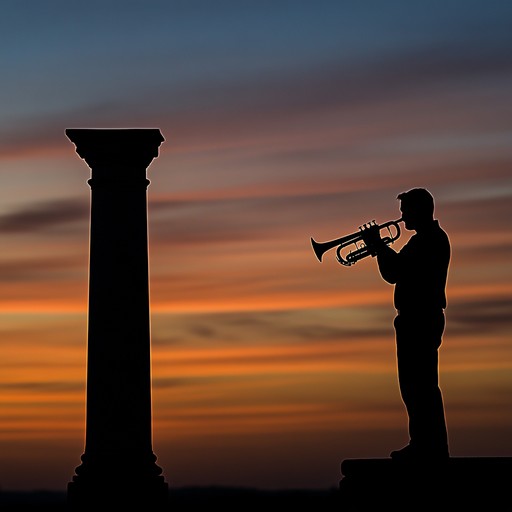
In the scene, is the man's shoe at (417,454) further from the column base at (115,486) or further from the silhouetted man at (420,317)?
the column base at (115,486)

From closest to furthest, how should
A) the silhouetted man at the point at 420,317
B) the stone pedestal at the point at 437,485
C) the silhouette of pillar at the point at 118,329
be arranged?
the stone pedestal at the point at 437,485 < the silhouetted man at the point at 420,317 < the silhouette of pillar at the point at 118,329

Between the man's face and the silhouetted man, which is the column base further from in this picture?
the man's face

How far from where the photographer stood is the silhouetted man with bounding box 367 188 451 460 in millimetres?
22375

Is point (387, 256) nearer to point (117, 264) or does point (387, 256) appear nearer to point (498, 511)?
point (498, 511)

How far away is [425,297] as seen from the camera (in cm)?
2280

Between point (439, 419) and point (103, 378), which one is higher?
point (103, 378)

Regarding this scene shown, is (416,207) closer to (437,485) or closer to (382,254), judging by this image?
(382,254)

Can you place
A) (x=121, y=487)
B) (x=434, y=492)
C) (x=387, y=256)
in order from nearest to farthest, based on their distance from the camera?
(x=434, y=492) → (x=387, y=256) → (x=121, y=487)

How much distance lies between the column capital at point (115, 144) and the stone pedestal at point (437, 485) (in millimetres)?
13635

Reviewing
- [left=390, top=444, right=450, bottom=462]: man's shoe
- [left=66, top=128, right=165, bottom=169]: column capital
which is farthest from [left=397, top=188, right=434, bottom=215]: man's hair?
[left=66, top=128, right=165, bottom=169]: column capital

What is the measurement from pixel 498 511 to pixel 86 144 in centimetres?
1594

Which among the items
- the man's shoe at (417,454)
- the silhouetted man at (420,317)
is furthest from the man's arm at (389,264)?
the man's shoe at (417,454)

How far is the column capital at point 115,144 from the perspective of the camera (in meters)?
33.7

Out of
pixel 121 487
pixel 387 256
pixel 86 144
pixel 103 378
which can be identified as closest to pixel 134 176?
pixel 86 144
